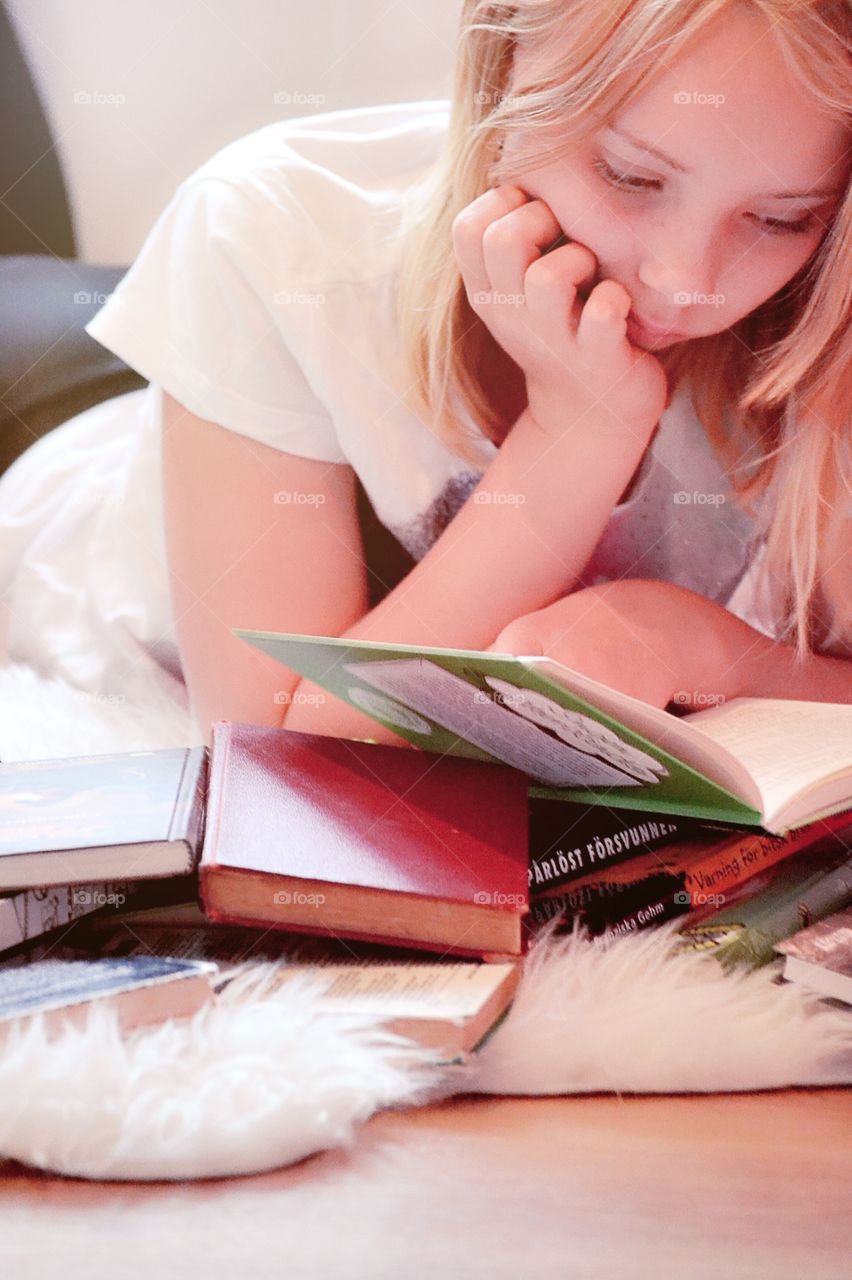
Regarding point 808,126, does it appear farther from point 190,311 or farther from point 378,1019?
point 378,1019

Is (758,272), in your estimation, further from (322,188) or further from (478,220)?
(322,188)

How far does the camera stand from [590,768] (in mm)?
651

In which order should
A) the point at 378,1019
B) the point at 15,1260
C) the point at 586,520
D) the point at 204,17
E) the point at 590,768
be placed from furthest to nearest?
1. the point at 204,17
2. the point at 586,520
3. the point at 590,768
4. the point at 378,1019
5. the point at 15,1260

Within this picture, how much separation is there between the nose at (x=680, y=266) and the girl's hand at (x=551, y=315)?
4 cm

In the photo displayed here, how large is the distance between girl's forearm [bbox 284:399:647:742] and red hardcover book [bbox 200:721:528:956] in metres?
0.18

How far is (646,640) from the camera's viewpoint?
81 cm

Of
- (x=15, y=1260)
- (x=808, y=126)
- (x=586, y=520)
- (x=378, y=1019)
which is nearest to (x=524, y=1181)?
(x=378, y=1019)

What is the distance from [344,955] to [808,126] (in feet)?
1.90

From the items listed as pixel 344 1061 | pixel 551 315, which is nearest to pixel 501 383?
pixel 551 315

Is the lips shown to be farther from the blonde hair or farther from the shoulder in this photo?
the shoulder

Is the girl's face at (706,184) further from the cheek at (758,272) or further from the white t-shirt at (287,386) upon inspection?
the white t-shirt at (287,386)

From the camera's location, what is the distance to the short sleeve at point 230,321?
86 cm

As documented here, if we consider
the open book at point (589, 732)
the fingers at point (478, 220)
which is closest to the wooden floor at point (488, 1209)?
the open book at point (589, 732)

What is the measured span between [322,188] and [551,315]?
0.24m
